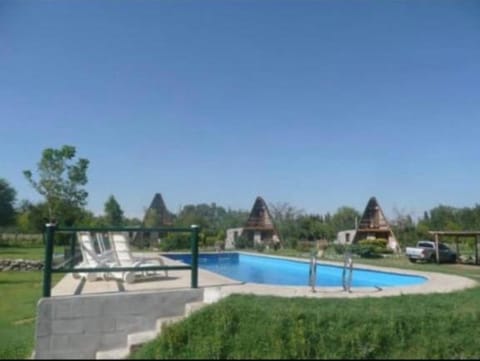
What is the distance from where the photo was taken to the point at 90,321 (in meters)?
5.55

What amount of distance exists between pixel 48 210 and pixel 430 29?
28769mm

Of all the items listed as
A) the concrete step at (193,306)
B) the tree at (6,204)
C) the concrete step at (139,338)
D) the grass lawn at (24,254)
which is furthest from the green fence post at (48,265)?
the tree at (6,204)

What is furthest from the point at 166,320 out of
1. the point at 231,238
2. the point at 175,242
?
the point at 231,238

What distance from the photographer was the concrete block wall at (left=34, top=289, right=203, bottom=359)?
5410 millimetres

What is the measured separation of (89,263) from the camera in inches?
294

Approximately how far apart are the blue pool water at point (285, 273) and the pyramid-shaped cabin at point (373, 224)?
15.2 m

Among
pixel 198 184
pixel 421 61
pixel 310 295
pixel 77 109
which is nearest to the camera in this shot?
pixel 310 295

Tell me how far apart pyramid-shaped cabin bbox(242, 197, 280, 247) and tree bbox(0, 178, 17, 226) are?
23.5 m

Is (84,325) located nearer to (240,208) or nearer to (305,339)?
(305,339)

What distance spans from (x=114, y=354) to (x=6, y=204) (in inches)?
1668

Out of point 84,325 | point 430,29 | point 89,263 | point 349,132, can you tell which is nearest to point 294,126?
point 349,132

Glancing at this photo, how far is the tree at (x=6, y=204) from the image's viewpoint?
40.6 meters

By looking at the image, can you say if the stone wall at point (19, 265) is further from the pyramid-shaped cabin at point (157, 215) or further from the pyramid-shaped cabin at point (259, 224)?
the pyramid-shaped cabin at point (259, 224)

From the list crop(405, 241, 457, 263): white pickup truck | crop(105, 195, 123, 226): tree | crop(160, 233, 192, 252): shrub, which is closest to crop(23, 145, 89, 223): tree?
crop(105, 195, 123, 226): tree
